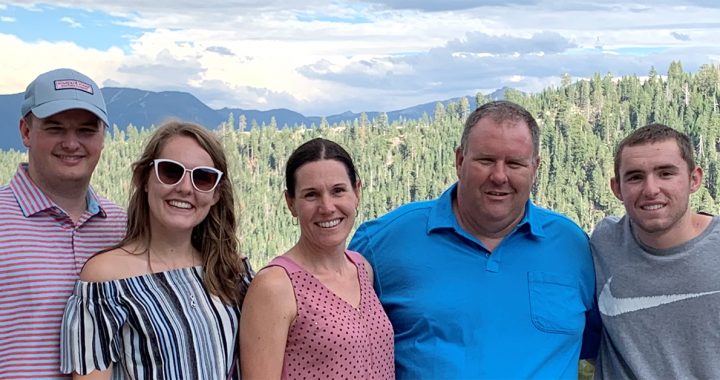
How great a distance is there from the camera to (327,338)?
303 centimetres

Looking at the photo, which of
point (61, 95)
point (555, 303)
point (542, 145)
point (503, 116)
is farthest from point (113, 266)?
point (542, 145)

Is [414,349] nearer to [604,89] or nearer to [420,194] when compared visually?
[420,194]

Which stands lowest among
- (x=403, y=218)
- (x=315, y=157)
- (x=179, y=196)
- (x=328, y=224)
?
(x=403, y=218)

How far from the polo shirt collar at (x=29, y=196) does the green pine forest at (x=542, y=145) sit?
3789 inches

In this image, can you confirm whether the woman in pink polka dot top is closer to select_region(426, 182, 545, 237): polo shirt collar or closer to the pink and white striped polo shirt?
select_region(426, 182, 545, 237): polo shirt collar

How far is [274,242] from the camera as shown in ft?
326

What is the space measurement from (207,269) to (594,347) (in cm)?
191

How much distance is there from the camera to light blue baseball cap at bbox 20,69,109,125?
3074 mm

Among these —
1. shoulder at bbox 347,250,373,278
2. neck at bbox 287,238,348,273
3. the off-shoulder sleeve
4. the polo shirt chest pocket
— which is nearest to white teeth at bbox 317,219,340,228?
neck at bbox 287,238,348,273

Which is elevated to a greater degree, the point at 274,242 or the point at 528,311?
the point at 528,311

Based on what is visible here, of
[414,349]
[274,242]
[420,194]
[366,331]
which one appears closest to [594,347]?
[414,349]

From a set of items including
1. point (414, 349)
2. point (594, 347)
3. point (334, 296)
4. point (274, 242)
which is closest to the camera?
point (334, 296)

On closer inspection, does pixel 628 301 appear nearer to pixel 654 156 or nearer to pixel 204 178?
pixel 654 156

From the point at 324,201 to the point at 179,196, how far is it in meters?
0.55
